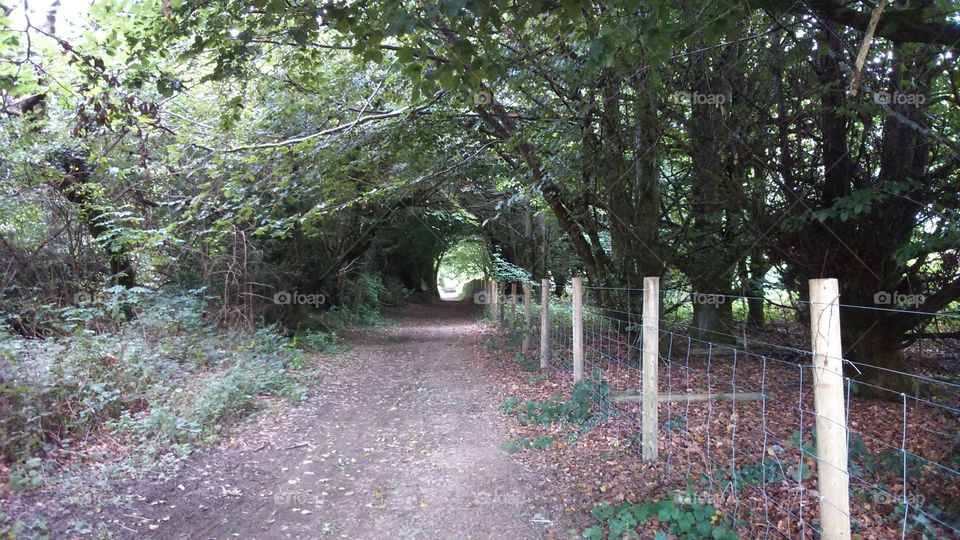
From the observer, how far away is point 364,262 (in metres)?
21.8

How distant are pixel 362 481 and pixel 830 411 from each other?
3702mm

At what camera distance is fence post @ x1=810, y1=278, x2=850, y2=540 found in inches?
112

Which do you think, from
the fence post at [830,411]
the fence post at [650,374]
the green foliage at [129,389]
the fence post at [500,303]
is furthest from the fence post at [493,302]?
the fence post at [830,411]

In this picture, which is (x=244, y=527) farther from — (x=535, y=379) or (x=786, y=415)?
(x=786, y=415)

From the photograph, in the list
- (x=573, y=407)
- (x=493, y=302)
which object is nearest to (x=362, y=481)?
(x=573, y=407)

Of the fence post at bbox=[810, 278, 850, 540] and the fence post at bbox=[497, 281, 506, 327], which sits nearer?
the fence post at bbox=[810, 278, 850, 540]

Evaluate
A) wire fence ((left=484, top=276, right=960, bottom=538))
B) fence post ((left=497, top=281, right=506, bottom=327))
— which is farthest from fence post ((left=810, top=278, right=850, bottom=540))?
fence post ((left=497, top=281, right=506, bottom=327))

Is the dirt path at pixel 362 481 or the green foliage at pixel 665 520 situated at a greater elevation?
the green foliage at pixel 665 520

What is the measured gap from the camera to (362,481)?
494cm

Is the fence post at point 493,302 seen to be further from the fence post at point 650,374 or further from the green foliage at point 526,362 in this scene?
the fence post at point 650,374

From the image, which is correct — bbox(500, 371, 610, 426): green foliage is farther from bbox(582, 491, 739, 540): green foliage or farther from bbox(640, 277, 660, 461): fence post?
bbox(582, 491, 739, 540): green foliage

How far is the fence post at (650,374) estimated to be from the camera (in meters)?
4.85

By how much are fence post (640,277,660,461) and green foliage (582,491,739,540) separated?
2.77 ft

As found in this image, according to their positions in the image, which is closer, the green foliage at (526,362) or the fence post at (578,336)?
the fence post at (578,336)
